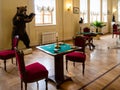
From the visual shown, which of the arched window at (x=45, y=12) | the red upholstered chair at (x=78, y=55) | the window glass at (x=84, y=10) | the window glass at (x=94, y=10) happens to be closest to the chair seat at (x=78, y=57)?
the red upholstered chair at (x=78, y=55)

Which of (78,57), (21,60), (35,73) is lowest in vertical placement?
(35,73)

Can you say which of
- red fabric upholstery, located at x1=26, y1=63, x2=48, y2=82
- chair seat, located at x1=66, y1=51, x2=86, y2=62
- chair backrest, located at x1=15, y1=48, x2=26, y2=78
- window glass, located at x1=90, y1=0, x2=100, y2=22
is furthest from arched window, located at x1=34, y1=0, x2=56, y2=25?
chair backrest, located at x1=15, y1=48, x2=26, y2=78

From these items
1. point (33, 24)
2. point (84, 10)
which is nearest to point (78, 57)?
point (33, 24)

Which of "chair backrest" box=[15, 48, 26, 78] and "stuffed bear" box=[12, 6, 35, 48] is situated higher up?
"stuffed bear" box=[12, 6, 35, 48]

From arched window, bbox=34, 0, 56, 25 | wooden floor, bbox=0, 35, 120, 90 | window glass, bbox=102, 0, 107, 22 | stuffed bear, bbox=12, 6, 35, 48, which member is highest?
window glass, bbox=102, 0, 107, 22

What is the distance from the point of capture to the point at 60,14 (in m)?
8.59

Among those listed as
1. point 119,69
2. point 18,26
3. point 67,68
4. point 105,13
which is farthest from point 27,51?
point 105,13

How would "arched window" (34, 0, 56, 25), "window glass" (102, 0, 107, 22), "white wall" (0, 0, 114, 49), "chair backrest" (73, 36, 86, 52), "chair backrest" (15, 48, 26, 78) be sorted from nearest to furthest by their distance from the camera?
"chair backrest" (15, 48, 26, 78) < "chair backrest" (73, 36, 86, 52) < "white wall" (0, 0, 114, 49) < "arched window" (34, 0, 56, 25) < "window glass" (102, 0, 107, 22)

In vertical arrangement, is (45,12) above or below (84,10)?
below

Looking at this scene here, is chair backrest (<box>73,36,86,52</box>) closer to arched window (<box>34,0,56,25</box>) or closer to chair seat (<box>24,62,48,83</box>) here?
chair seat (<box>24,62,48,83</box>)

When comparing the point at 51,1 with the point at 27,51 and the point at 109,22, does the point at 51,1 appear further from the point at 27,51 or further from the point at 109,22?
the point at 109,22

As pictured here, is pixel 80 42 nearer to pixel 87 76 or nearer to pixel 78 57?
pixel 78 57

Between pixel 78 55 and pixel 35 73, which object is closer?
pixel 35 73

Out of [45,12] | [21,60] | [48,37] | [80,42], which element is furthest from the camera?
[45,12]
